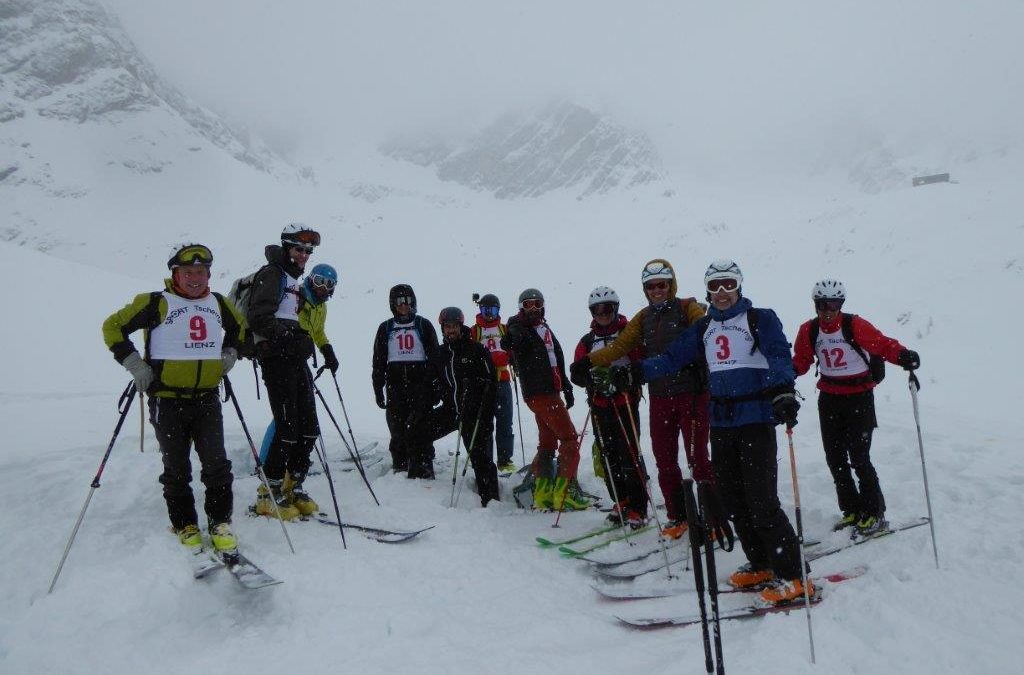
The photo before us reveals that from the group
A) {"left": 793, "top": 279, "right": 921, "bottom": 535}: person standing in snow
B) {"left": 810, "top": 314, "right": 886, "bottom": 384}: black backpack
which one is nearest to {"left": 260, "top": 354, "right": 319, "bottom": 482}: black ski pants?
{"left": 793, "top": 279, "right": 921, "bottom": 535}: person standing in snow

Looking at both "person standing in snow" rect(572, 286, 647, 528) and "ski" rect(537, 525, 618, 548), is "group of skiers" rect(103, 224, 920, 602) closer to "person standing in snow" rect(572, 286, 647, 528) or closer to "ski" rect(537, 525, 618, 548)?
"person standing in snow" rect(572, 286, 647, 528)

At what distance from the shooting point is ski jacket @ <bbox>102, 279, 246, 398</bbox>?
4098 mm

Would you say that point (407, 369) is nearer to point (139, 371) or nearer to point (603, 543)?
point (603, 543)

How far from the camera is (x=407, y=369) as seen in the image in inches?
278

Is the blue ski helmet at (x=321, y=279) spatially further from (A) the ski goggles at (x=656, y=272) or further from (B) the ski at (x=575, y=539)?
(B) the ski at (x=575, y=539)

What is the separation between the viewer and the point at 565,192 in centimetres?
7788

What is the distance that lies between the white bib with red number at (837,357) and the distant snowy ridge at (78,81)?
228 feet

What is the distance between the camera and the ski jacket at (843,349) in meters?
4.79

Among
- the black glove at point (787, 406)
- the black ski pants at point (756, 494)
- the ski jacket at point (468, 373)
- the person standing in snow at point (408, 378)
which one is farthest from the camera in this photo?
the person standing in snow at point (408, 378)

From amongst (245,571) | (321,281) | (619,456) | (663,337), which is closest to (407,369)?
(321,281)

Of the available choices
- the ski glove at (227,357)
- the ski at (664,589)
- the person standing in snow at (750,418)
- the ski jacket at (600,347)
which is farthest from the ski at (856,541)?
the ski glove at (227,357)

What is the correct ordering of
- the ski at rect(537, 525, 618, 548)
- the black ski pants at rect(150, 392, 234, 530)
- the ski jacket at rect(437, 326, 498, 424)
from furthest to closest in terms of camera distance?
the ski jacket at rect(437, 326, 498, 424) < the ski at rect(537, 525, 618, 548) < the black ski pants at rect(150, 392, 234, 530)

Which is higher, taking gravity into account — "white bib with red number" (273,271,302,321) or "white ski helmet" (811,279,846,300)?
"white bib with red number" (273,271,302,321)

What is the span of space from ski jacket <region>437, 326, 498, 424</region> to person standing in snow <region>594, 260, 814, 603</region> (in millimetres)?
2944
